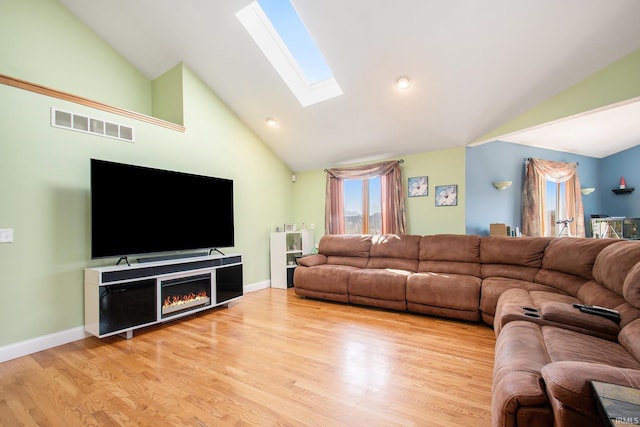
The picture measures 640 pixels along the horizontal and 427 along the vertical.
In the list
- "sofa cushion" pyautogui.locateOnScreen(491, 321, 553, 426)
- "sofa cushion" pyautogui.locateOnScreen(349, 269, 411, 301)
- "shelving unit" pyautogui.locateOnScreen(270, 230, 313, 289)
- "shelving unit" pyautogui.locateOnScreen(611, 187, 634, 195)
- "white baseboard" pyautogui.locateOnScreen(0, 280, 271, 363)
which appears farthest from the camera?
"shelving unit" pyautogui.locateOnScreen(611, 187, 634, 195)

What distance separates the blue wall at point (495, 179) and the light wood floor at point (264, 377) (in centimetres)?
207

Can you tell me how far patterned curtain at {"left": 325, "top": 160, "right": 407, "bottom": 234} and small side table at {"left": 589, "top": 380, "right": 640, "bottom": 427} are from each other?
3636 millimetres

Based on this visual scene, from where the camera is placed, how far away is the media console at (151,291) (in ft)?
8.43

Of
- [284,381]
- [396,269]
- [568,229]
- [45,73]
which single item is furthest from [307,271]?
[568,229]

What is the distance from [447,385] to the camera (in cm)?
186

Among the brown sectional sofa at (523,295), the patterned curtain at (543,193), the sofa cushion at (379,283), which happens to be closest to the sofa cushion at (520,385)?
the brown sectional sofa at (523,295)

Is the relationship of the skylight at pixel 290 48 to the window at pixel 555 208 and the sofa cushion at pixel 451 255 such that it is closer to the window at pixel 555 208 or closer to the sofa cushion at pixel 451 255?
the sofa cushion at pixel 451 255

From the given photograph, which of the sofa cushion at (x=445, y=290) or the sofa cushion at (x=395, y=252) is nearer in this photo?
the sofa cushion at (x=445, y=290)

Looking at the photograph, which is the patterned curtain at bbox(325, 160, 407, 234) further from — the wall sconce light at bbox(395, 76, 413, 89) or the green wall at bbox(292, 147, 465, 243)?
the wall sconce light at bbox(395, 76, 413, 89)

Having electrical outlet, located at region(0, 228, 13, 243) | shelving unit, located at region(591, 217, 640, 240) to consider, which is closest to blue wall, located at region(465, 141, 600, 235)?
shelving unit, located at region(591, 217, 640, 240)

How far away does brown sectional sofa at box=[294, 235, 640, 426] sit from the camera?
1056 mm

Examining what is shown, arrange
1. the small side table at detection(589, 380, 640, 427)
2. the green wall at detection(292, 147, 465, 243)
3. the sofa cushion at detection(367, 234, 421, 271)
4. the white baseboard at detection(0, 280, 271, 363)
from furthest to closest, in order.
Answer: the green wall at detection(292, 147, 465, 243)
the sofa cushion at detection(367, 234, 421, 271)
the white baseboard at detection(0, 280, 271, 363)
the small side table at detection(589, 380, 640, 427)

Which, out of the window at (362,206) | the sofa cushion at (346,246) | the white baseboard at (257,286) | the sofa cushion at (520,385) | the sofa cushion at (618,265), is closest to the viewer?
the sofa cushion at (520,385)

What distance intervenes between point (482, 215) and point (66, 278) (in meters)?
5.44
